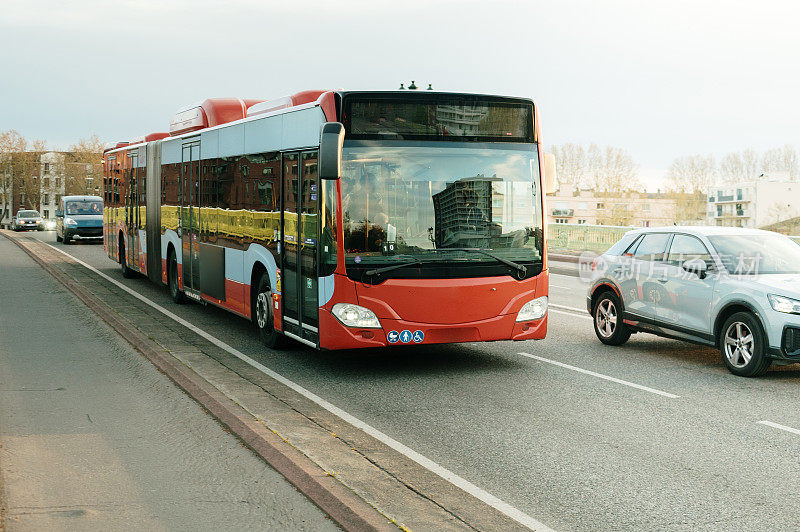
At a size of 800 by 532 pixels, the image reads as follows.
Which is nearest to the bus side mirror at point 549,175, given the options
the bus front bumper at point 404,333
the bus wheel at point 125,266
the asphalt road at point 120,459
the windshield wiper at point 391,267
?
the bus front bumper at point 404,333

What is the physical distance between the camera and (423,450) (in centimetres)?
620

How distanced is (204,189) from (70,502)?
28.4 feet

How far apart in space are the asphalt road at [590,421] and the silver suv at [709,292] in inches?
12.7

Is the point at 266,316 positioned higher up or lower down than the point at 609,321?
higher up

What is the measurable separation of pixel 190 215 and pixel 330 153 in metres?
6.43

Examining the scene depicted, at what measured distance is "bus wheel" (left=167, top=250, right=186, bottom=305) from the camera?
15.3m

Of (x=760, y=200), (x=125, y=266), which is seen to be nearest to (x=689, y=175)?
(x=760, y=200)

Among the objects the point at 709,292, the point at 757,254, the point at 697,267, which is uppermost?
the point at 757,254

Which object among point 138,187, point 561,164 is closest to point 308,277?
point 138,187

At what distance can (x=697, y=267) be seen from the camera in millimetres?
9742

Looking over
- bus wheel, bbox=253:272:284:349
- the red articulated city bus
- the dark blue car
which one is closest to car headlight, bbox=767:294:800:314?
the red articulated city bus

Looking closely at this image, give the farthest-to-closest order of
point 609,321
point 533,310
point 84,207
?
1. point 84,207
2. point 609,321
3. point 533,310

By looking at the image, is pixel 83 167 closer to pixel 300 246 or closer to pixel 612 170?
pixel 612 170

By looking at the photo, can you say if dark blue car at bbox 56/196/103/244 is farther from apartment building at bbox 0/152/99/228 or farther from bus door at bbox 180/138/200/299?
apartment building at bbox 0/152/99/228
